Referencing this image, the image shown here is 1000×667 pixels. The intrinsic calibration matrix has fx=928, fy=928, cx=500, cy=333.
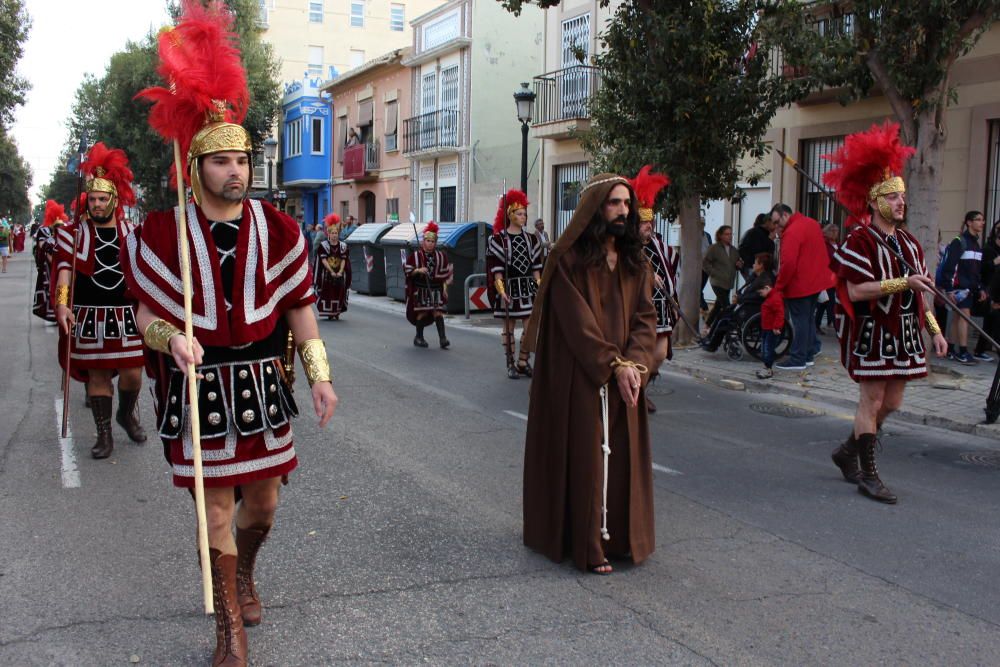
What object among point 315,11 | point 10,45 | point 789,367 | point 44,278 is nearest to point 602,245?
point 789,367

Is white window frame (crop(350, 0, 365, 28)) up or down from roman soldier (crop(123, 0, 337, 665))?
up

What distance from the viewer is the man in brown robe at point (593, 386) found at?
14.3 ft

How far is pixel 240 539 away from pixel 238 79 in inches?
69.6

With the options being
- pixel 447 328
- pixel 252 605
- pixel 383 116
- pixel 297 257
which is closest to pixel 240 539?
pixel 252 605

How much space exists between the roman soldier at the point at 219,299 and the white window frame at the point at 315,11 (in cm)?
4921

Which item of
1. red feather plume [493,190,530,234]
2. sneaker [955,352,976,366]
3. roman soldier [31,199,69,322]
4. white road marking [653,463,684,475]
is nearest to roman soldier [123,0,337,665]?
white road marking [653,463,684,475]

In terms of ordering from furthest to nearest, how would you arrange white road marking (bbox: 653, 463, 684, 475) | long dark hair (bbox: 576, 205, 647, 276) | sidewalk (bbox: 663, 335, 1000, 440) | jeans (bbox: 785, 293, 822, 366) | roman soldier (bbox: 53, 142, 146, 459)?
jeans (bbox: 785, 293, 822, 366)
sidewalk (bbox: 663, 335, 1000, 440)
roman soldier (bbox: 53, 142, 146, 459)
white road marking (bbox: 653, 463, 684, 475)
long dark hair (bbox: 576, 205, 647, 276)

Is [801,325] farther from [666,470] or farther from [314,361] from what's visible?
[314,361]

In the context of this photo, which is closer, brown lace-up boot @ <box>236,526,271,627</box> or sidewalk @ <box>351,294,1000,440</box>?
brown lace-up boot @ <box>236,526,271,627</box>

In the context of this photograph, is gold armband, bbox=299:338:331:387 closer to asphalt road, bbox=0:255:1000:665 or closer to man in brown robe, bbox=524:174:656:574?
asphalt road, bbox=0:255:1000:665

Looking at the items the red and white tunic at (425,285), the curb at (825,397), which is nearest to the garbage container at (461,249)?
the red and white tunic at (425,285)

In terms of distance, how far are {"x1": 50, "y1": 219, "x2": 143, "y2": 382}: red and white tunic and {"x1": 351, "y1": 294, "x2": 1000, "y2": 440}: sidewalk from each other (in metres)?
6.52

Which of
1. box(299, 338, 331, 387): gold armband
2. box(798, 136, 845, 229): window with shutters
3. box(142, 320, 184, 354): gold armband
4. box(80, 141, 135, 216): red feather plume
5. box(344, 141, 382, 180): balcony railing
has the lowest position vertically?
box(299, 338, 331, 387): gold armband

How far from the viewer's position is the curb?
8047mm
